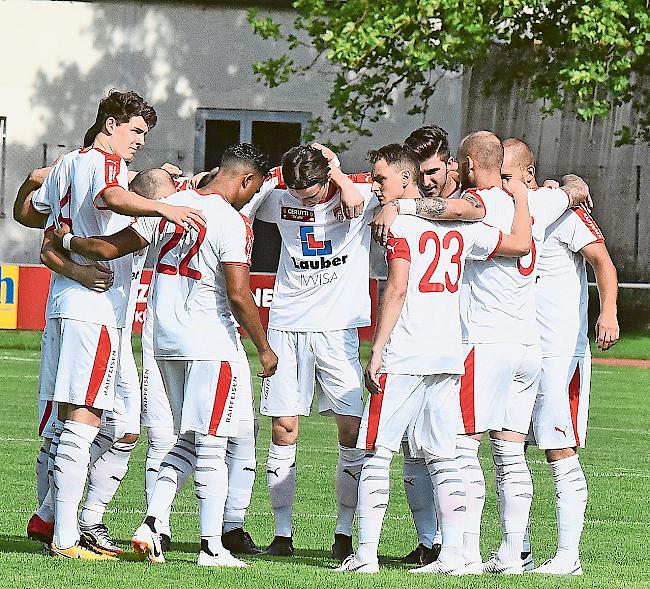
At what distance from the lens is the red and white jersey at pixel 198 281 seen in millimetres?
6672

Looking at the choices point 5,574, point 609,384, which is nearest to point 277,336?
point 5,574

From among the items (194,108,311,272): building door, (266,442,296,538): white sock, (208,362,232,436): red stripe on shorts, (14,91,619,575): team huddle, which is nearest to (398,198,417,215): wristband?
(14,91,619,575): team huddle

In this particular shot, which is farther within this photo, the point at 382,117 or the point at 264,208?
the point at 382,117

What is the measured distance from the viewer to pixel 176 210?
644cm

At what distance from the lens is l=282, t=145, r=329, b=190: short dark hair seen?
284 inches

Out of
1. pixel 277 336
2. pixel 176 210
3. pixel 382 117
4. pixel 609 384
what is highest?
pixel 382 117

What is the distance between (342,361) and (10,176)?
1891cm

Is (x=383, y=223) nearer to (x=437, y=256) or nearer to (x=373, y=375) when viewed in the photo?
(x=437, y=256)

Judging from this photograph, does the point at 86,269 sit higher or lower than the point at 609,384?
higher

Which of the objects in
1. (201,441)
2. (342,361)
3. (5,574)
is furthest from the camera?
(342,361)

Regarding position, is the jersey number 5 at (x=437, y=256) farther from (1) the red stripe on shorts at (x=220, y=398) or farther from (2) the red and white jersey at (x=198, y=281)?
(1) the red stripe on shorts at (x=220, y=398)

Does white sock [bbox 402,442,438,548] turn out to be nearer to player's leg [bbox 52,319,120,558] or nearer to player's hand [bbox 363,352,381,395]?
player's hand [bbox 363,352,381,395]

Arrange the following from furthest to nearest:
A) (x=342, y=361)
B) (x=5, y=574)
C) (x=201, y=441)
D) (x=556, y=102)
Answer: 1. (x=556, y=102)
2. (x=342, y=361)
3. (x=201, y=441)
4. (x=5, y=574)

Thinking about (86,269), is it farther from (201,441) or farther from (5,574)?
(5,574)
